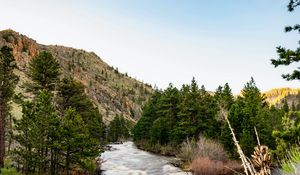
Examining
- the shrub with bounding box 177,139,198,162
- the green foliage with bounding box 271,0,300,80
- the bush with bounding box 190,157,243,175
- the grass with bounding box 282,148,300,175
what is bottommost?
the bush with bounding box 190,157,243,175

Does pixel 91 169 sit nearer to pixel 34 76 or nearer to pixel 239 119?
pixel 34 76

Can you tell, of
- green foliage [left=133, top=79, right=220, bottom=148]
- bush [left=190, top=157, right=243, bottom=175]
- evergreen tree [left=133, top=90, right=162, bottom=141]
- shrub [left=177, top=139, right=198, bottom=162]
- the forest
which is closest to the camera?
the forest

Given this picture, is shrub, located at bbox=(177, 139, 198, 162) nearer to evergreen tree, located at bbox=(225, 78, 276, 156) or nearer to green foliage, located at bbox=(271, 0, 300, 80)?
evergreen tree, located at bbox=(225, 78, 276, 156)

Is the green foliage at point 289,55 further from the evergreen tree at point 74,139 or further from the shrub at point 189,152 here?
the shrub at point 189,152

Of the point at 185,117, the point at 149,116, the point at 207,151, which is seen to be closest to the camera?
the point at 207,151

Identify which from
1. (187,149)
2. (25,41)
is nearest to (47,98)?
(187,149)

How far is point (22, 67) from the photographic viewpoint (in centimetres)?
13350

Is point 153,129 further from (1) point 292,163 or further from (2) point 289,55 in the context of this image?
(1) point 292,163

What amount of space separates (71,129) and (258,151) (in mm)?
31583

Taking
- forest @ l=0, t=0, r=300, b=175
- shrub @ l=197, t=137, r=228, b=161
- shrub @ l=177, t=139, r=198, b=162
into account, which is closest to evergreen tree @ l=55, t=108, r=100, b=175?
forest @ l=0, t=0, r=300, b=175

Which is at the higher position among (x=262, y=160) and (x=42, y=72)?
(x=42, y=72)

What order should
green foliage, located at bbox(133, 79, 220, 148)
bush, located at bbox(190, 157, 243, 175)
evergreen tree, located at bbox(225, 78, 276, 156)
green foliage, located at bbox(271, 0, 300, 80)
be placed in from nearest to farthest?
green foliage, located at bbox(271, 0, 300, 80) → bush, located at bbox(190, 157, 243, 175) → evergreen tree, located at bbox(225, 78, 276, 156) → green foliage, located at bbox(133, 79, 220, 148)

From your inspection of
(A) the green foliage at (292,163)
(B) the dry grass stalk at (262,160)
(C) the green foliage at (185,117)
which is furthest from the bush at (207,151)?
(B) the dry grass stalk at (262,160)

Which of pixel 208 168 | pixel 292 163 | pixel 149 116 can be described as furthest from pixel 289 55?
pixel 149 116
